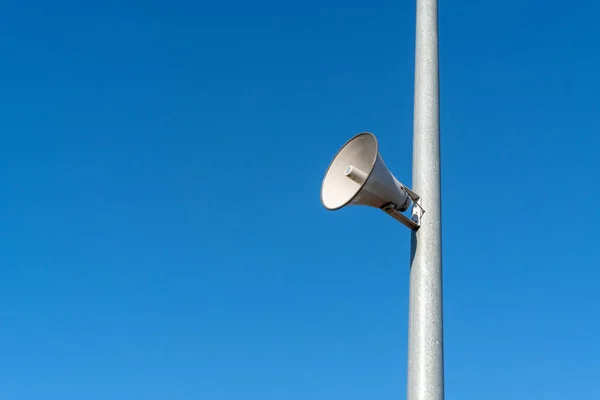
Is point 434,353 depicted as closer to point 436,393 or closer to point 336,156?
point 436,393

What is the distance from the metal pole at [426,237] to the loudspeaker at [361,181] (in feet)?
0.65

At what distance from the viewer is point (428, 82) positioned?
14.6ft

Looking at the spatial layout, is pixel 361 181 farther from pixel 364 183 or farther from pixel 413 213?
pixel 413 213

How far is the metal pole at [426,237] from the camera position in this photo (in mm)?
3578

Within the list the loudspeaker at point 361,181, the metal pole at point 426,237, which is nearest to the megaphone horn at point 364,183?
the loudspeaker at point 361,181

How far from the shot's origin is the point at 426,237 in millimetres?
3988

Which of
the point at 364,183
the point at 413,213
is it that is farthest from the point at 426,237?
the point at 364,183

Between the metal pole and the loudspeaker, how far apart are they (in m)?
A: 0.20

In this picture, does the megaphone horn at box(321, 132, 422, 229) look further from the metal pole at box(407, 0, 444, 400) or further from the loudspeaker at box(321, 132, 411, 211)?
the metal pole at box(407, 0, 444, 400)

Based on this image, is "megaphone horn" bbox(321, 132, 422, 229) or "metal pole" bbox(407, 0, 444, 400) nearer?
"metal pole" bbox(407, 0, 444, 400)

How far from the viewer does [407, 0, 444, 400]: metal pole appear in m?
3.58

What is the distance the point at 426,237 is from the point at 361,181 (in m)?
0.49

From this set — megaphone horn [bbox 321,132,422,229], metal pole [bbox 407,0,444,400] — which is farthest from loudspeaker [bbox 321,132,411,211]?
metal pole [bbox 407,0,444,400]

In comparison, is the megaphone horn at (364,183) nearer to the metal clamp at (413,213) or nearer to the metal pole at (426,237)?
the metal clamp at (413,213)
